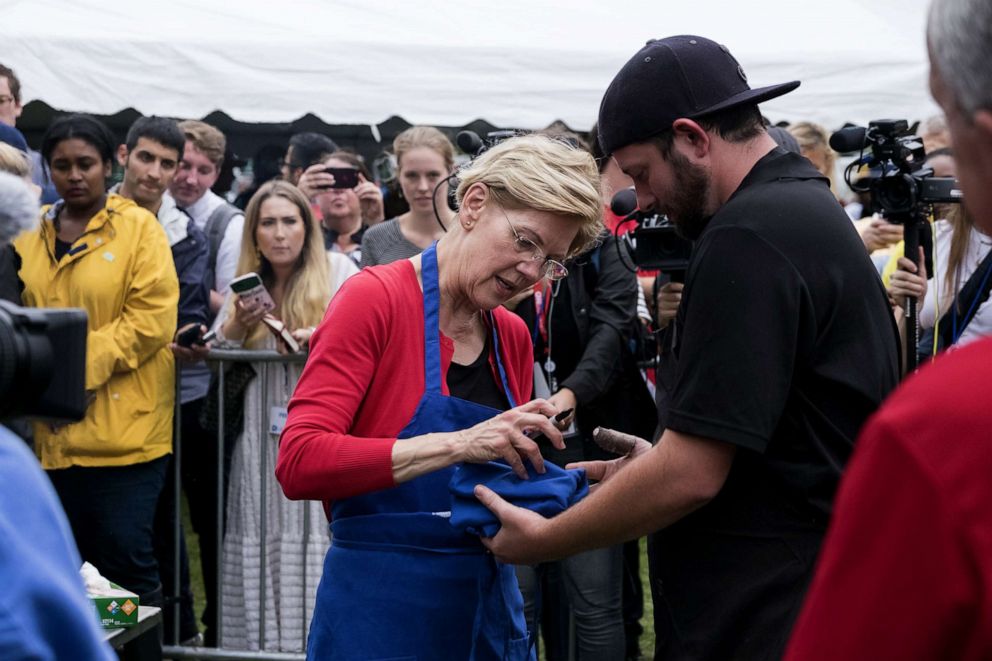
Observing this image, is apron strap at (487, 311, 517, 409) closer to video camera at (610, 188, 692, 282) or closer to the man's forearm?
the man's forearm

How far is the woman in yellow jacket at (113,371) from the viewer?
461 cm

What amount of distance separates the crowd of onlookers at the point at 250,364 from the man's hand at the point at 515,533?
1885 millimetres

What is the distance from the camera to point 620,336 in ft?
15.2

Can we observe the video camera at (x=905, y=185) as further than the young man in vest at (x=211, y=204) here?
No

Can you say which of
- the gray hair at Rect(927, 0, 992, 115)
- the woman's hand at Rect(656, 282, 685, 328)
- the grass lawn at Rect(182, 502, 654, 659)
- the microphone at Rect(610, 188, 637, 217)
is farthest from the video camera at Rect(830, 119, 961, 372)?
the gray hair at Rect(927, 0, 992, 115)

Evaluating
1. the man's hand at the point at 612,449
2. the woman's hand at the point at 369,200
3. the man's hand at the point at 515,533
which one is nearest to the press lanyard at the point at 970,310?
the man's hand at the point at 612,449

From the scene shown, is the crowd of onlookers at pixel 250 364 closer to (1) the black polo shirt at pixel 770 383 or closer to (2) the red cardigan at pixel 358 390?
(2) the red cardigan at pixel 358 390

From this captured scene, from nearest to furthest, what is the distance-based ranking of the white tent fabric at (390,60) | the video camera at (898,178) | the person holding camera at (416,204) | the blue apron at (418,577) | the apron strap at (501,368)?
the blue apron at (418,577) < the apron strap at (501,368) < the video camera at (898,178) < the person holding camera at (416,204) < the white tent fabric at (390,60)

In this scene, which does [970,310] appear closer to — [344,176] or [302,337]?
[302,337]

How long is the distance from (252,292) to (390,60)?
2.47 meters

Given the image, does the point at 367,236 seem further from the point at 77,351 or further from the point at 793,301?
the point at 77,351

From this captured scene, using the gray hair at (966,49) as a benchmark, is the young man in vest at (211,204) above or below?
below

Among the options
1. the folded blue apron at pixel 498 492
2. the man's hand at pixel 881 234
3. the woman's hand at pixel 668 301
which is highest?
the man's hand at pixel 881 234

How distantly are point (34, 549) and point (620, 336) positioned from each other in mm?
3572
